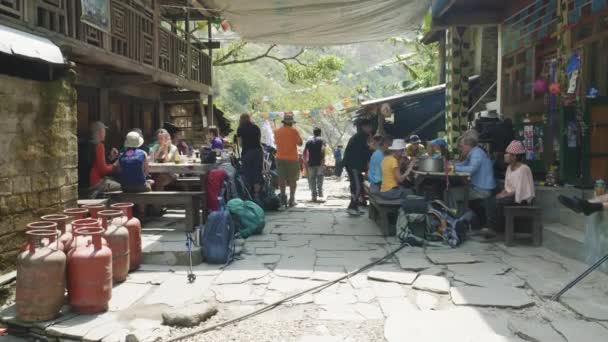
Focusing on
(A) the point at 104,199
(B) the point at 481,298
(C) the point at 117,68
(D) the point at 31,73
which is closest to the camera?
(B) the point at 481,298

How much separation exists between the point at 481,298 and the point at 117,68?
8.00m

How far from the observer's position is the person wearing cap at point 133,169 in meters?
7.70

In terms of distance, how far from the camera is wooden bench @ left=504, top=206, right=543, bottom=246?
7156 mm

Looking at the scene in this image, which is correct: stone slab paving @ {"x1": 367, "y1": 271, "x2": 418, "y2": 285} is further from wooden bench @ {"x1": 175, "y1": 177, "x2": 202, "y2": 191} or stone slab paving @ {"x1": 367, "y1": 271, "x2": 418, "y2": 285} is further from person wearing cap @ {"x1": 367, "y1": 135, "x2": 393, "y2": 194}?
wooden bench @ {"x1": 175, "y1": 177, "x2": 202, "y2": 191}

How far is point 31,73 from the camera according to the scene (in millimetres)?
6445

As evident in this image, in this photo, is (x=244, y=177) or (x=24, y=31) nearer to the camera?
(x=24, y=31)

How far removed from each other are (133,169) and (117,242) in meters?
2.46

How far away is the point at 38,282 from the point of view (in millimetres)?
4453

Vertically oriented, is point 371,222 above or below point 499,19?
below

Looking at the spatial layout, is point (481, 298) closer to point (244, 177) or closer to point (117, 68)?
point (244, 177)

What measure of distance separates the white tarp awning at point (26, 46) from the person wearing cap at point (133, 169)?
1.72 m

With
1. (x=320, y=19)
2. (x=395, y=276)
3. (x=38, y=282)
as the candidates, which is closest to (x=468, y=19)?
(x=320, y=19)

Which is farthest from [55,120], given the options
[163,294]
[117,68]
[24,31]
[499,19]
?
[499,19]

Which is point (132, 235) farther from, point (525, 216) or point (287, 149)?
point (287, 149)
